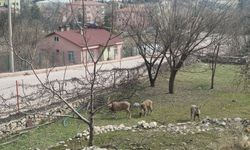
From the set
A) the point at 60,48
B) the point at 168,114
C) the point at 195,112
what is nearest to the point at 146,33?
the point at 168,114

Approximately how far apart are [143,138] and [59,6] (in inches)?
226

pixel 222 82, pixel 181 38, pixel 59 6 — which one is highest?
pixel 59 6

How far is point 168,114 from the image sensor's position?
15.8m

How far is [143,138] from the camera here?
35.6 feet

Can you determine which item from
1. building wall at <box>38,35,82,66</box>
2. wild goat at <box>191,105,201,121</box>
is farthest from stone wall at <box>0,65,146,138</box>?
building wall at <box>38,35,82,66</box>

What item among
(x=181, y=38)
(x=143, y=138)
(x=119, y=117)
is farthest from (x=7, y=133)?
(x=181, y=38)

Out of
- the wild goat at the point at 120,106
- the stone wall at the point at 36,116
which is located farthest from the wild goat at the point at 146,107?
the stone wall at the point at 36,116

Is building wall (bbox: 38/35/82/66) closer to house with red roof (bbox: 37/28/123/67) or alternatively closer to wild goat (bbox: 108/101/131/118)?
house with red roof (bbox: 37/28/123/67)

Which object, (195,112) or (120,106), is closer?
(195,112)

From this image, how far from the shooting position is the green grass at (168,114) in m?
10.5

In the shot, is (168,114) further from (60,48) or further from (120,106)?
(60,48)

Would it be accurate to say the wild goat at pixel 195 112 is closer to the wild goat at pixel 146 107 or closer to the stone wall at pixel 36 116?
the wild goat at pixel 146 107

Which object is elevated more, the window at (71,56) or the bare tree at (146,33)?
the bare tree at (146,33)

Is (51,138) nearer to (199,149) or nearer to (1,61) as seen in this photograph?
(199,149)
